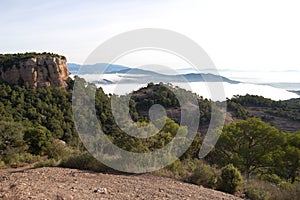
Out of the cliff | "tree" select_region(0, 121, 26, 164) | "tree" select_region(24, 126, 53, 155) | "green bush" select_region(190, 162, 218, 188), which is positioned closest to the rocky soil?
"green bush" select_region(190, 162, 218, 188)

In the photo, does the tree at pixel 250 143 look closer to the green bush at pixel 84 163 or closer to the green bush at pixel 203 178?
the green bush at pixel 203 178

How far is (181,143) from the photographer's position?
9.15 meters

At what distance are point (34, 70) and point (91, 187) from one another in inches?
1538

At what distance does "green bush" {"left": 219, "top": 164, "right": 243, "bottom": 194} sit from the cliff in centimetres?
3784

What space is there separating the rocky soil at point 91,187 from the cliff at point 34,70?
Answer: 36.6 m

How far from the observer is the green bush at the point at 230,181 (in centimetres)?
688

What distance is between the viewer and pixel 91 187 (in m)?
5.89

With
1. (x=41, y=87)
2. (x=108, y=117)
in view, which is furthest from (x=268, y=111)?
(x=41, y=87)

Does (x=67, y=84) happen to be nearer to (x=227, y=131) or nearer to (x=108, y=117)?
(x=108, y=117)

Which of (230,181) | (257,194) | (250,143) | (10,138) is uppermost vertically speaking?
(230,181)

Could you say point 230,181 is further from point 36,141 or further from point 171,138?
point 36,141

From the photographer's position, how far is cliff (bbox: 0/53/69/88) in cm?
4073

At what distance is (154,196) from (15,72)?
132 feet

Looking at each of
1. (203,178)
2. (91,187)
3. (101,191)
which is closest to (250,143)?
(203,178)
